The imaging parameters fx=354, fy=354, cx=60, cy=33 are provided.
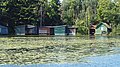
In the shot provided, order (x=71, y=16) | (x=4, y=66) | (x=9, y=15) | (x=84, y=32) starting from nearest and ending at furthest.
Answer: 1. (x=4, y=66)
2. (x=9, y=15)
3. (x=84, y=32)
4. (x=71, y=16)

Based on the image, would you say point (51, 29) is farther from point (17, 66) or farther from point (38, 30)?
point (17, 66)

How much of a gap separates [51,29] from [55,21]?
5223 mm

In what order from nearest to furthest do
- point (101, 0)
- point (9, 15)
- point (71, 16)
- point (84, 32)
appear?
point (9, 15) < point (84, 32) < point (101, 0) < point (71, 16)

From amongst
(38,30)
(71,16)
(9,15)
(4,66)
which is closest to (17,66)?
(4,66)

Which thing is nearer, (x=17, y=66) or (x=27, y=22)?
(x=17, y=66)

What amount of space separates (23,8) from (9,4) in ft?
9.76

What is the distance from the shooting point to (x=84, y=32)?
3029 inches

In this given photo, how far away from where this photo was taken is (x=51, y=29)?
81.2 m

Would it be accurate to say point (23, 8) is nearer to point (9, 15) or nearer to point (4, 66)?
point (9, 15)

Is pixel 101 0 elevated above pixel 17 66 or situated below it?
above

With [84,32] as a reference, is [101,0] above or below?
above

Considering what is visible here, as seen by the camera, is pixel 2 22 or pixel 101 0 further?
pixel 101 0

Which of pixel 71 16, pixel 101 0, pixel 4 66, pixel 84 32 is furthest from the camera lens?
pixel 71 16

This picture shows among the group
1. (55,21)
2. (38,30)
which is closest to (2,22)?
(38,30)
